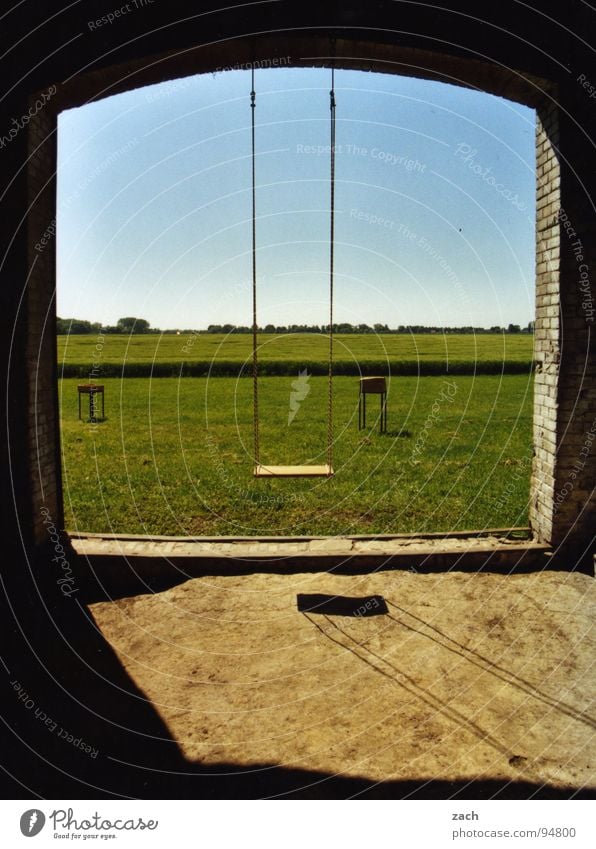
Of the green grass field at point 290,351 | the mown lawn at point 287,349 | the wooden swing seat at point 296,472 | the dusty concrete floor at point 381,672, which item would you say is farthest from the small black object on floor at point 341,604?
the mown lawn at point 287,349

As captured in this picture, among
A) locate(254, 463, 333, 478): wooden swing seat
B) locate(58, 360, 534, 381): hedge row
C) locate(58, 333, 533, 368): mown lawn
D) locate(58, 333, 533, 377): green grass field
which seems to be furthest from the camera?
locate(58, 333, 533, 368): mown lawn

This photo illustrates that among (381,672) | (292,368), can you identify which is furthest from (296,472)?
(292,368)

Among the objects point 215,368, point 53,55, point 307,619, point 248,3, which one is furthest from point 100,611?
point 215,368

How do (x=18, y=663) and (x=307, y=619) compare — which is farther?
(x=307, y=619)

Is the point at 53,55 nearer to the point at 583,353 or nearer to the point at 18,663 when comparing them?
the point at 18,663

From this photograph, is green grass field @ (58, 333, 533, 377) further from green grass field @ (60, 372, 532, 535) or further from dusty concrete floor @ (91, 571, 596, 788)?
dusty concrete floor @ (91, 571, 596, 788)

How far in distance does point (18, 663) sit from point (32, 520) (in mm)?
1190

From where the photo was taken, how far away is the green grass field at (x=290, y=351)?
3303cm

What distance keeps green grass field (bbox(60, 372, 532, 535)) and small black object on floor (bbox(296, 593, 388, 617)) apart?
5.54ft

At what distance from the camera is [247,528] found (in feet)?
22.5

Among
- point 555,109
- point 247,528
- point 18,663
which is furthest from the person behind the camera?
point 247,528

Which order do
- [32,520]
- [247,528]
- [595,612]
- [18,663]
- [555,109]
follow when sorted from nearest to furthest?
[18,663] → [595,612] → [32,520] → [555,109] → [247,528]

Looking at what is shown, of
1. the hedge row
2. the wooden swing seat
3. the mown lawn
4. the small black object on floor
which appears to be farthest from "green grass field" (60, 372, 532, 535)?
the mown lawn

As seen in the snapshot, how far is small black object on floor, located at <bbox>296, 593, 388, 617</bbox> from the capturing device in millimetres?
4621
